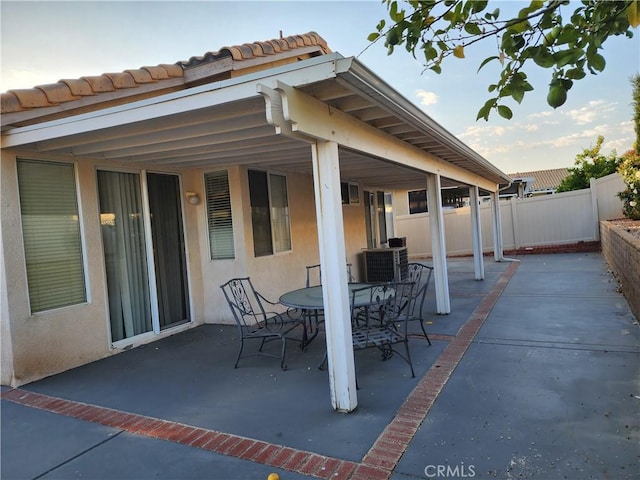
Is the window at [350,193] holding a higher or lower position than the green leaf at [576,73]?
higher

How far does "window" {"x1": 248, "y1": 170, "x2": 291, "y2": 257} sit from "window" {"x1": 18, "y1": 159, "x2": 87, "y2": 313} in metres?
2.55

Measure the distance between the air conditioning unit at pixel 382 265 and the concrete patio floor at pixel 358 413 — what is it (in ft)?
16.3

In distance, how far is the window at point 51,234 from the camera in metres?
4.52

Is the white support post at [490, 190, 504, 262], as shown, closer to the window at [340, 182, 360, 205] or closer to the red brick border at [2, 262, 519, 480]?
the window at [340, 182, 360, 205]

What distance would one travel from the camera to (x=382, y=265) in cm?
1065

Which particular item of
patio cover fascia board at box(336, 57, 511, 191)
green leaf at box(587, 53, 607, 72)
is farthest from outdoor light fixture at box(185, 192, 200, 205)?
green leaf at box(587, 53, 607, 72)

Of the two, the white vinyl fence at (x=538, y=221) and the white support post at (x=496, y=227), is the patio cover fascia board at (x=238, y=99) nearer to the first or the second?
the white support post at (x=496, y=227)

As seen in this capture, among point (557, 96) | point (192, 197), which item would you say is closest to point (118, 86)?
point (192, 197)

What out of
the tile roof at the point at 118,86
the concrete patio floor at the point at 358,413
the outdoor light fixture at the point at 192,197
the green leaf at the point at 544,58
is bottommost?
the concrete patio floor at the point at 358,413

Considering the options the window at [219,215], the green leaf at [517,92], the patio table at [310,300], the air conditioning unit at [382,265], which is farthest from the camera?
the air conditioning unit at [382,265]

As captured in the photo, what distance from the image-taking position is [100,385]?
Result: 4305 millimetres

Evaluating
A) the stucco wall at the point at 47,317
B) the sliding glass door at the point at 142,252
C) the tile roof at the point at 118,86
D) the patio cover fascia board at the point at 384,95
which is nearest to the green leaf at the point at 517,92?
the patio cover fascia board at the point at 384,95

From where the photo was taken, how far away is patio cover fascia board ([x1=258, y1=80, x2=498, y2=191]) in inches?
113

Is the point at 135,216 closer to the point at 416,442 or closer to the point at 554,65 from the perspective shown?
the point at 416,442
